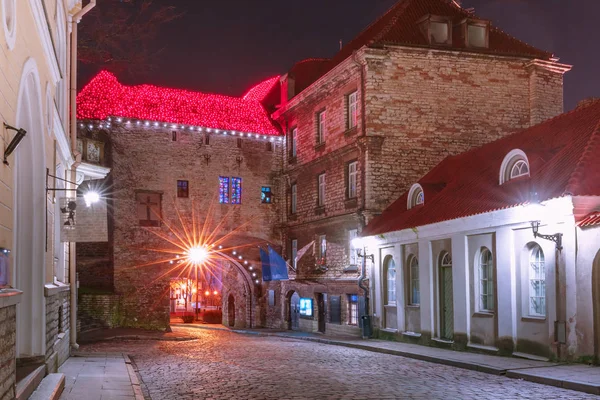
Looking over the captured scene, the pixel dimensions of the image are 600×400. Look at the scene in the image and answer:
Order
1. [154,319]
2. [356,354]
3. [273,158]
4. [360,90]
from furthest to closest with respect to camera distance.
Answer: [273,158] → [154,319] → [360,90] → [356,354]

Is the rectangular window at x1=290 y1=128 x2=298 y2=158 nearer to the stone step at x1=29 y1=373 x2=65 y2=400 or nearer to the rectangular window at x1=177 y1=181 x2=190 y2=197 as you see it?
the rectangular window at x1=177 y1=181 x2=190 y2=197

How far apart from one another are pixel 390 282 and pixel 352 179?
5.32 meters

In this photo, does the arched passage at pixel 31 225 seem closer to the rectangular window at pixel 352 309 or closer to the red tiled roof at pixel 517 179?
the red tiled roof at pixel 517 179

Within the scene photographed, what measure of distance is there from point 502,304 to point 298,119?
1816cm

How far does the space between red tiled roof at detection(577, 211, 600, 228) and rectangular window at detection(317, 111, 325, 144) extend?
1728 centimetres

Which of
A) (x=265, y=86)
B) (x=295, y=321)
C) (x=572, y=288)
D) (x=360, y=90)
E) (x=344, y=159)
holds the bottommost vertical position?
(x=295, y=321)

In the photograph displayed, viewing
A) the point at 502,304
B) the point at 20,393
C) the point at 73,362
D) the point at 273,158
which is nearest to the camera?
the point at 20,393

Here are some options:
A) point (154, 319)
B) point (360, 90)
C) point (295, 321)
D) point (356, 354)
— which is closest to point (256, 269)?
point (295, 321)

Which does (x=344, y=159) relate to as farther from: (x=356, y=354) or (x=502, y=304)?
(x=502, y=304)

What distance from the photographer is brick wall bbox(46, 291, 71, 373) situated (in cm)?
1255

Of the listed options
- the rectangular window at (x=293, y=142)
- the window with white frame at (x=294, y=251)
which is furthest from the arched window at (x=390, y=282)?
the rectangular window at (x=293, y=142)

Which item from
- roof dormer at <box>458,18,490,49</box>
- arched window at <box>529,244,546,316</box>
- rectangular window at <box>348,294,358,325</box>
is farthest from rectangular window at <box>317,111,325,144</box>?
arched window at <box>529,244,546,316</box>

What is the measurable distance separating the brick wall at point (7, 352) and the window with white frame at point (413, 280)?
1645cm

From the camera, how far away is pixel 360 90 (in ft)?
91.8
